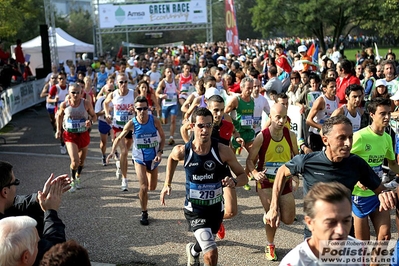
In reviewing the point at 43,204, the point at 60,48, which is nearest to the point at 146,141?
the point at 43,204

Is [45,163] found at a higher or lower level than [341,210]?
lower

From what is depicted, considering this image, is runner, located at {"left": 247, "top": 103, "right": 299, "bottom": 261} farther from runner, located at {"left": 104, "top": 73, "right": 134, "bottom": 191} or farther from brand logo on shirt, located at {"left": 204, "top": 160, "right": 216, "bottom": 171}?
runner, located at {"left": 104, "top": 73, "right": 134, "bottom": 191}

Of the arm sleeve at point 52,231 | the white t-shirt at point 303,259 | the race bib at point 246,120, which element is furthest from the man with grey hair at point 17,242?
the race bib at point 246,120

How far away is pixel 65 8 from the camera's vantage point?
83062mm

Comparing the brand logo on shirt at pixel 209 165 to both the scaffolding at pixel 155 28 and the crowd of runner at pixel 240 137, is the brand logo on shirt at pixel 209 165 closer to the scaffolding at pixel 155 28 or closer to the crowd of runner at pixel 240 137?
the crowd of runner at pixel 240 137

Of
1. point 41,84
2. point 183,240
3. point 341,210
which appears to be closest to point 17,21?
point 41,84

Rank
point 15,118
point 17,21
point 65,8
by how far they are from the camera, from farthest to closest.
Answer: point 65,8
point 17,21
point 15,118

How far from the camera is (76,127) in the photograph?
860 cm

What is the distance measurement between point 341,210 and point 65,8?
86.1 metres

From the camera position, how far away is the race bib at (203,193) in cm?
499

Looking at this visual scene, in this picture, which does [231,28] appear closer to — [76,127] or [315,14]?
[76,127]

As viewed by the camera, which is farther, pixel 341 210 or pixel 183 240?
pixel 183 240

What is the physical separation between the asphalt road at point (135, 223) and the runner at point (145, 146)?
18.2 inches

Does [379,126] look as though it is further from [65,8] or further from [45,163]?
[65,8]
